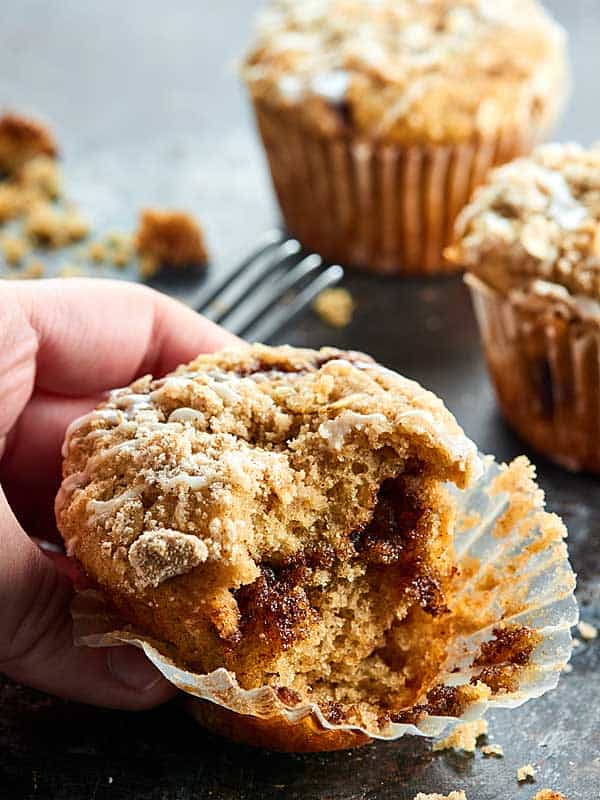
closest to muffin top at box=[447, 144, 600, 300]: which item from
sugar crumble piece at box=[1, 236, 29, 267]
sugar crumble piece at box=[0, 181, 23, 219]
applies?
sugar crumble piece at box=[1, 236, 29, 267]

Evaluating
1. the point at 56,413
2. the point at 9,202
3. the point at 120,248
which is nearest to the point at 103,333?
the point at 56,413

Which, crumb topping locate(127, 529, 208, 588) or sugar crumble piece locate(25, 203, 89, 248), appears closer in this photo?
crumb topping locate(127, 529, 208, 588)

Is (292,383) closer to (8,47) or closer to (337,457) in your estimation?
(337,457)

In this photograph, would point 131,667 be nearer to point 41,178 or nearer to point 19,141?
point 41,178

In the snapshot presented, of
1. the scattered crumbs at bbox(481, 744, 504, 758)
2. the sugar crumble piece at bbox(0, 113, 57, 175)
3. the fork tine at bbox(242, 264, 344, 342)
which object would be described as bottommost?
the scattered crumbs at bbox(481, 744, 504, 758)

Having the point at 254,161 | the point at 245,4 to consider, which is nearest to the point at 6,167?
the point at 254,161

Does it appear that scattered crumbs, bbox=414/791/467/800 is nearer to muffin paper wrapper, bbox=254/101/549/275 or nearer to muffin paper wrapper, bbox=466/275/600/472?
muffin paper wrapper, bbox=466/275/600/472

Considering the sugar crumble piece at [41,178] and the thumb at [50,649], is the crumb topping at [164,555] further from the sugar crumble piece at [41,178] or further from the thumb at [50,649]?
the sugar crumble piece at [41,178]
